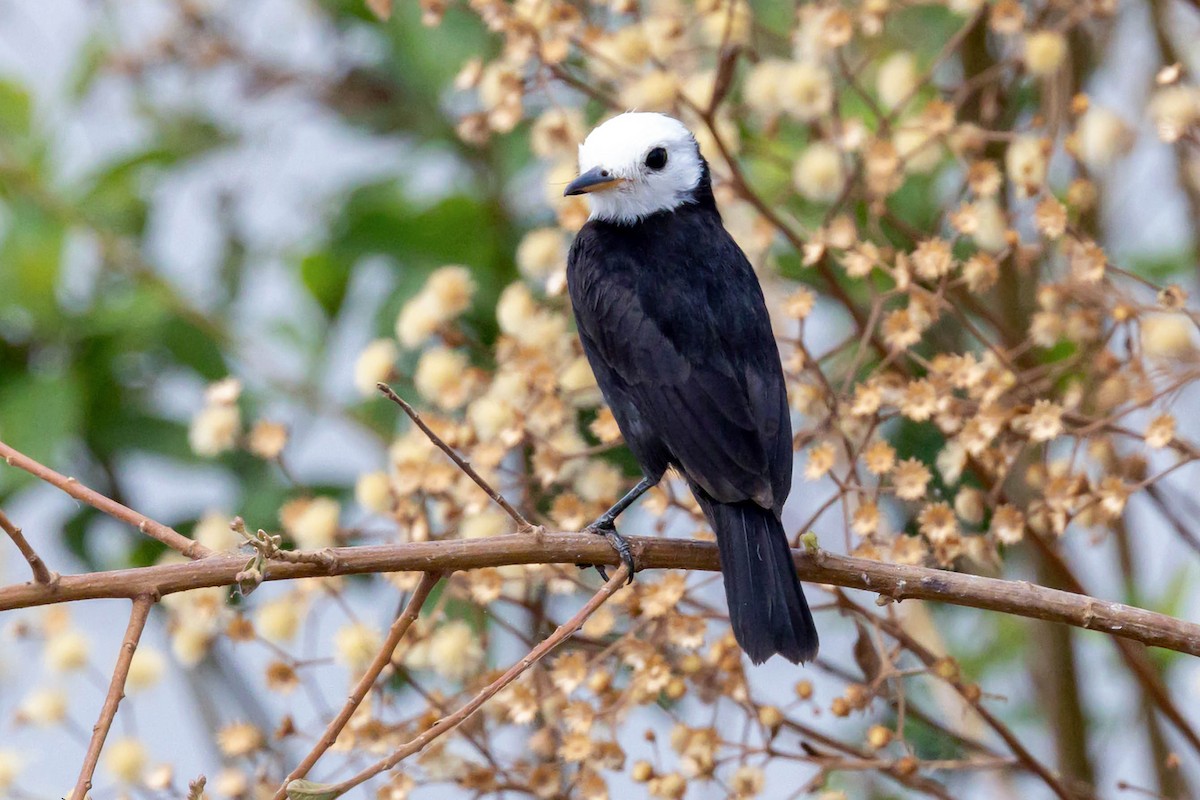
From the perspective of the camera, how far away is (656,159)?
9.13 feet

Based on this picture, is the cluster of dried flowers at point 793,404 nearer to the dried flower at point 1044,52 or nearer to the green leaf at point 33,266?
the dried flower at point 1044,52

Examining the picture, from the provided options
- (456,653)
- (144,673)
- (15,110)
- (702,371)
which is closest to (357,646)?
(456,653)

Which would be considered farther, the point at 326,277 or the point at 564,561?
the point at 326,277

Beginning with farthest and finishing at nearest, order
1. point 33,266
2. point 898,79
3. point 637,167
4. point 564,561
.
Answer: point 33,266
point 637,167
point 898,79
point 564,561

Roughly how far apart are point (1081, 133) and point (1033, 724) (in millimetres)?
1558

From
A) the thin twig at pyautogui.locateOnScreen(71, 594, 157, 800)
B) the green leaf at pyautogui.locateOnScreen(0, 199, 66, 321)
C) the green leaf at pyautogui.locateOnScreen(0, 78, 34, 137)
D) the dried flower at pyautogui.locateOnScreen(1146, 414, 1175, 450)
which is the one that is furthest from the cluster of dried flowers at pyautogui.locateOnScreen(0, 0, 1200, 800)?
the green leaf at pyautogui.locateOnScreen(0, 78, 34, 137)

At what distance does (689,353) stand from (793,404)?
0.84ft

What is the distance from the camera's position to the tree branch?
1.64 meters

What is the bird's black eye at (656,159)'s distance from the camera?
2756 mm

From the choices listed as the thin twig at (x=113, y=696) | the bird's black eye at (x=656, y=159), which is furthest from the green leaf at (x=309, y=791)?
the bird's black eye at (x=656, y=159)

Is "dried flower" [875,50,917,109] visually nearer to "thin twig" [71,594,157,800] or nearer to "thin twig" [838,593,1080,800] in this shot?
"thin twig" [838,593,1080,800]

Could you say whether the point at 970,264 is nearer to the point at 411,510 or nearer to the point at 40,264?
the point at 411,510

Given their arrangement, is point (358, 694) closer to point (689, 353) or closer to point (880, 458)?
point (880, 458)

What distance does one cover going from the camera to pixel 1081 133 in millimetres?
2475
